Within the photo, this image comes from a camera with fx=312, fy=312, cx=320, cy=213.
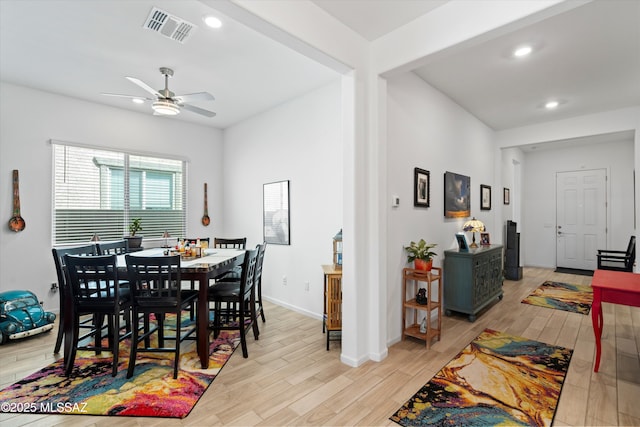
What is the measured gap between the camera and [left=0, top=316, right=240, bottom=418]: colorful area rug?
2.13 meters

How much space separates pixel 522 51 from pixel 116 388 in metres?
4.63

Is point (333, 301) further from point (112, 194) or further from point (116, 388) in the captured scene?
point (112, 194)

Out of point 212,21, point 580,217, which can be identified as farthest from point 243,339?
point 580,217

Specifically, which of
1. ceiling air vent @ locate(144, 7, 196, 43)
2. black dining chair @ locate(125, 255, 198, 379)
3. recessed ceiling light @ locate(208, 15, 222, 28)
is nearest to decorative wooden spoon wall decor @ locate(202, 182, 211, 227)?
black dining chair @ locate(125, 255, 198, 379)

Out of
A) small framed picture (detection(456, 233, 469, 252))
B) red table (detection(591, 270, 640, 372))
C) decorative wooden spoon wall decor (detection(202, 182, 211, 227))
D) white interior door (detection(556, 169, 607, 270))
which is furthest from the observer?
white interior door (detection(556, 169, 607, 270))

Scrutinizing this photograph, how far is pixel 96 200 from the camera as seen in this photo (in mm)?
4562

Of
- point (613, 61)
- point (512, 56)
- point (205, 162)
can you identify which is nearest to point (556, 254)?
point (613, 61)

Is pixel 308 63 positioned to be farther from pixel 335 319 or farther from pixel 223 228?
pixel 223 228

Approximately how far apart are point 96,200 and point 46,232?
0.71 meters

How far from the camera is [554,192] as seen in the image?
23.6 feet

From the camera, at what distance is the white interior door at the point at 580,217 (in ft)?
21.7

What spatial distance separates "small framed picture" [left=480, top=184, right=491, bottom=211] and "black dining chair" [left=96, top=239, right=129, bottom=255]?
5.33 m

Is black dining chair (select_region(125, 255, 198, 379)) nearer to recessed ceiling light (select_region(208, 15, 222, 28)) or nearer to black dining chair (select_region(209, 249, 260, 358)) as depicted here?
black dining chair (select_region(209, 249, 260, 358))

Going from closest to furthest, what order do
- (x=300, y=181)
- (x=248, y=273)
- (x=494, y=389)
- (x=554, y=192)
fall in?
(x=494, y=389), (x=248, y=273), (x=300, y=181), (x=554, y=192)
